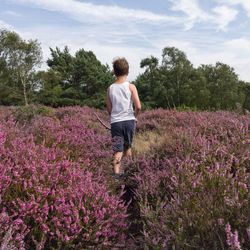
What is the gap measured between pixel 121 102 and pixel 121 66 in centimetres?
47

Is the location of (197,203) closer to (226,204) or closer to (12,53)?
(226,204)

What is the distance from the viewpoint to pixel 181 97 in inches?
1710

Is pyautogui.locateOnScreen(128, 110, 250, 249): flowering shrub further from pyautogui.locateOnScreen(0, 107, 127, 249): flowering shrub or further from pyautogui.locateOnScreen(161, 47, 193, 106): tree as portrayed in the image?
pyautogui.locateOnScreen(161, 47, 193, 106): tree

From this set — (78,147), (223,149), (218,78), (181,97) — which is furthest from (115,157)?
(218,78)

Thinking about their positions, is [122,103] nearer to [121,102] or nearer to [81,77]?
[121,102]

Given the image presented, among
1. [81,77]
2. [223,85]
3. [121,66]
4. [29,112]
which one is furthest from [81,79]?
[121,66]

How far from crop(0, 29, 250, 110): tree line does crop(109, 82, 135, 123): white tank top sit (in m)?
32.6

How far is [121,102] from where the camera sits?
5.90 metres

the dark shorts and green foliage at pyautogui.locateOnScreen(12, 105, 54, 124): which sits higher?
the dark shorts

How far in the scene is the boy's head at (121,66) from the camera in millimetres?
5859

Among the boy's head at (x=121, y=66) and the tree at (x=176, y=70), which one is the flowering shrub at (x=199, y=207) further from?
the tree at (x=176, y=70)

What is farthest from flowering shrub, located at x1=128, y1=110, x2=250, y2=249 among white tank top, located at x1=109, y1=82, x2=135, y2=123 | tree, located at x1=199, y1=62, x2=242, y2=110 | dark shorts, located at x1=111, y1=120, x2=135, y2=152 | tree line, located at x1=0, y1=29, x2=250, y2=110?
tree, located at x1=199, y1=62, x2=242, y2=110

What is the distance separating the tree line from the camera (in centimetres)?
4009

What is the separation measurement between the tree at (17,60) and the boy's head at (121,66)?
124 feet
